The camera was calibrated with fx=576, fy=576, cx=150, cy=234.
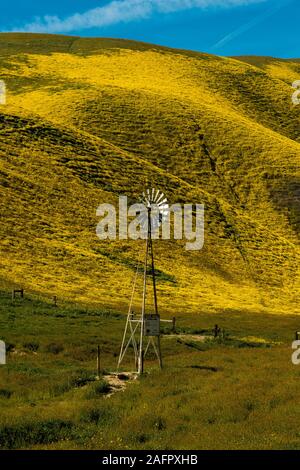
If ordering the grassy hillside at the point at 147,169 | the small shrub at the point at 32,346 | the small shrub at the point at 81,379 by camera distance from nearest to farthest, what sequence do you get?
the small shrub at the point at 81,379 < the small shrub at the point at 32,346 < the grassy hillside at the point at 147,169

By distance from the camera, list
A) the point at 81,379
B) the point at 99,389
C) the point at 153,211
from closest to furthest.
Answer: the point at 99,389
the point at 81,379
the point at 153,211

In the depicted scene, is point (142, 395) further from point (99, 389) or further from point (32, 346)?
point (32, 346)

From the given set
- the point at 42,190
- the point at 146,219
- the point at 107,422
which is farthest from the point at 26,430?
the point at 42,190

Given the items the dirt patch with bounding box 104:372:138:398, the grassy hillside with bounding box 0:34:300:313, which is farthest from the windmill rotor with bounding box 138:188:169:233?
the grassy hillside with bounding box 0:34:300:313

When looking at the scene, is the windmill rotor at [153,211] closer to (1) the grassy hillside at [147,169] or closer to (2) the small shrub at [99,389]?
(2) the small shrub at [99,389]

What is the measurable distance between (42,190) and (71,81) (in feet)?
218

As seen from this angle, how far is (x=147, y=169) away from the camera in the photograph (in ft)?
322

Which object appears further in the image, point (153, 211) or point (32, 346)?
point (32, 346)

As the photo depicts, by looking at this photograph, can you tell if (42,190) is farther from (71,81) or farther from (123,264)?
(71,81)

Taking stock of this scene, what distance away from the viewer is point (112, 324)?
43.4 m

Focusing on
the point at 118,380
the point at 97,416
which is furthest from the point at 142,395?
the point at 118,380

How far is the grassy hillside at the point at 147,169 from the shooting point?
207 feet

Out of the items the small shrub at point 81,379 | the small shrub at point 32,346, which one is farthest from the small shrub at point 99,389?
the small shrub at point 32,346

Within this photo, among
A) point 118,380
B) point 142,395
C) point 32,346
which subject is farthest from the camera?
point 32,346
